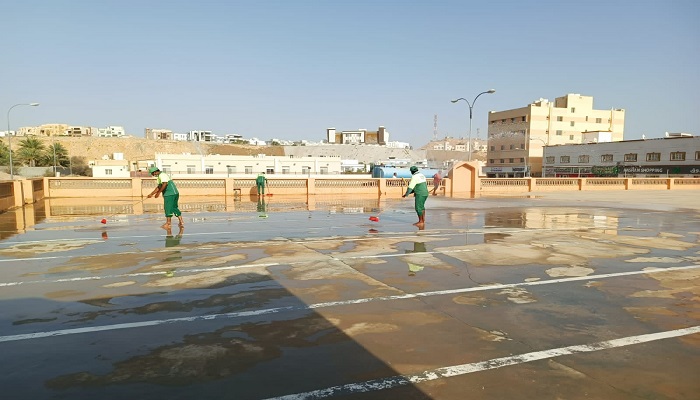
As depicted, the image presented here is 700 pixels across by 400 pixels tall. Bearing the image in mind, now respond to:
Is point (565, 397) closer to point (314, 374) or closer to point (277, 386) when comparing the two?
point (314, 374)

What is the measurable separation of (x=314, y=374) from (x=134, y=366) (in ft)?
5.12

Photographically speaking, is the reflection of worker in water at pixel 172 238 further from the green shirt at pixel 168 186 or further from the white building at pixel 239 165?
the white building at pixel 239 165

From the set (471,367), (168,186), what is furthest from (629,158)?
(471,367)

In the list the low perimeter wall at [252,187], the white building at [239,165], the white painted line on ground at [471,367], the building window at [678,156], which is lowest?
the white painted line on ground at [471,367]

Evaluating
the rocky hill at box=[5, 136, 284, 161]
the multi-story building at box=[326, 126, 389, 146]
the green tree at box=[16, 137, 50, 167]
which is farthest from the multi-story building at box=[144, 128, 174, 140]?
the green tree at box=[16, 137, 50, 167]

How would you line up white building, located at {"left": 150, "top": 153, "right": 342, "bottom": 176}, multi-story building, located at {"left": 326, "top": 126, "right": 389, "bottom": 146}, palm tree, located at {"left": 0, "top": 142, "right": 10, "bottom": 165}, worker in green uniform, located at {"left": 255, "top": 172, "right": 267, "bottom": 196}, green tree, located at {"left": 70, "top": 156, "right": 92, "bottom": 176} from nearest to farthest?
worker in green uniform, located at {"left": 255, "top": 172, "right": 267, "bottom": 196} → white building, located at {"left": 150, "top": 153, "right": 342, "bottom": 176} → palm tree, located at {"left": 0, "top": 142, "right": 10, "bottom": 165} → green tree, located at {"left": 70, "top": 156, "right": 92, "bottom": 176} → multi-story building, located at {"left": 326, "top": 126, "right": 389, "bottom": 146}

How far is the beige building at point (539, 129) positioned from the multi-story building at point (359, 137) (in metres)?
44.1

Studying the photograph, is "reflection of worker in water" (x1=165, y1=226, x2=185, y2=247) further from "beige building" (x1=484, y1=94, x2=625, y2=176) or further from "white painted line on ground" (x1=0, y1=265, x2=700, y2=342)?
"beige building" (x1=484, y1=94, x2=625, y2=176)

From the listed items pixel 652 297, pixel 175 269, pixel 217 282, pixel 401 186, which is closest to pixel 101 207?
pixel 175 269

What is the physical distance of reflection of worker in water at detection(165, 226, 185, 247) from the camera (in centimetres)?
973

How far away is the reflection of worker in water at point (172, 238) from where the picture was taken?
383 inches

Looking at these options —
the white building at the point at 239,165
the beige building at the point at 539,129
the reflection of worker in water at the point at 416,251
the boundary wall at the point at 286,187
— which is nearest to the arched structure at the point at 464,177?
the boundary wall at the point at 286,187

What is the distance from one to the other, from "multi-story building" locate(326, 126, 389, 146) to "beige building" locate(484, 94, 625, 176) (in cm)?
4413

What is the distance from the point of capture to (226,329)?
4.53 metres
